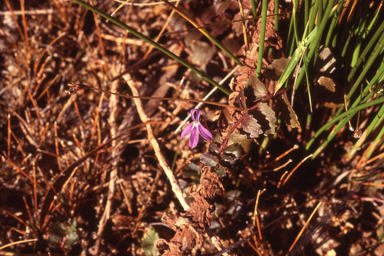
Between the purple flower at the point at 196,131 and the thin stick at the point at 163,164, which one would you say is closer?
the purple flower at the point at 196,131

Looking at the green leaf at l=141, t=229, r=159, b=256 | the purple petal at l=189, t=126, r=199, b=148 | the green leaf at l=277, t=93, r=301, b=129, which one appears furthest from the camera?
the green leaf at l=141, t=229, r=159, b=256

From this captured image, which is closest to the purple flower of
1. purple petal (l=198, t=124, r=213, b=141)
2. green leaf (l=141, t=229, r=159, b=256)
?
purple petal (l=198, t=124, r=213, b=141)

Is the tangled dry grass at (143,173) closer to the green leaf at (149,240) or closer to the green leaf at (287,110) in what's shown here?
the green leaf at (149,240)

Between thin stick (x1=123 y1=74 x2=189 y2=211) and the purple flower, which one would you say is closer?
the purple flower

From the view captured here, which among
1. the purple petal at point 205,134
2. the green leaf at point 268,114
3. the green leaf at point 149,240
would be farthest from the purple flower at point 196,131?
the green leaf at point 149,240

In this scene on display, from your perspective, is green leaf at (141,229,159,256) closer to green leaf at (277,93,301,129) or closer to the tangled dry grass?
the tangled dry grass

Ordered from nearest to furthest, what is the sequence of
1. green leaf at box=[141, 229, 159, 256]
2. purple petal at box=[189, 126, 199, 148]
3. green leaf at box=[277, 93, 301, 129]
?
green leaf at box=[277, 93, 301, 129] < purple petal at box=[189, 126, 199, 148] < green leaf at box=[141, 229, 159, 256]

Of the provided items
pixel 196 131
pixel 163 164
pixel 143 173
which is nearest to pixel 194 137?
pixel 196 131

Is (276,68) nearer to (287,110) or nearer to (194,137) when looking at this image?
(287,110)
